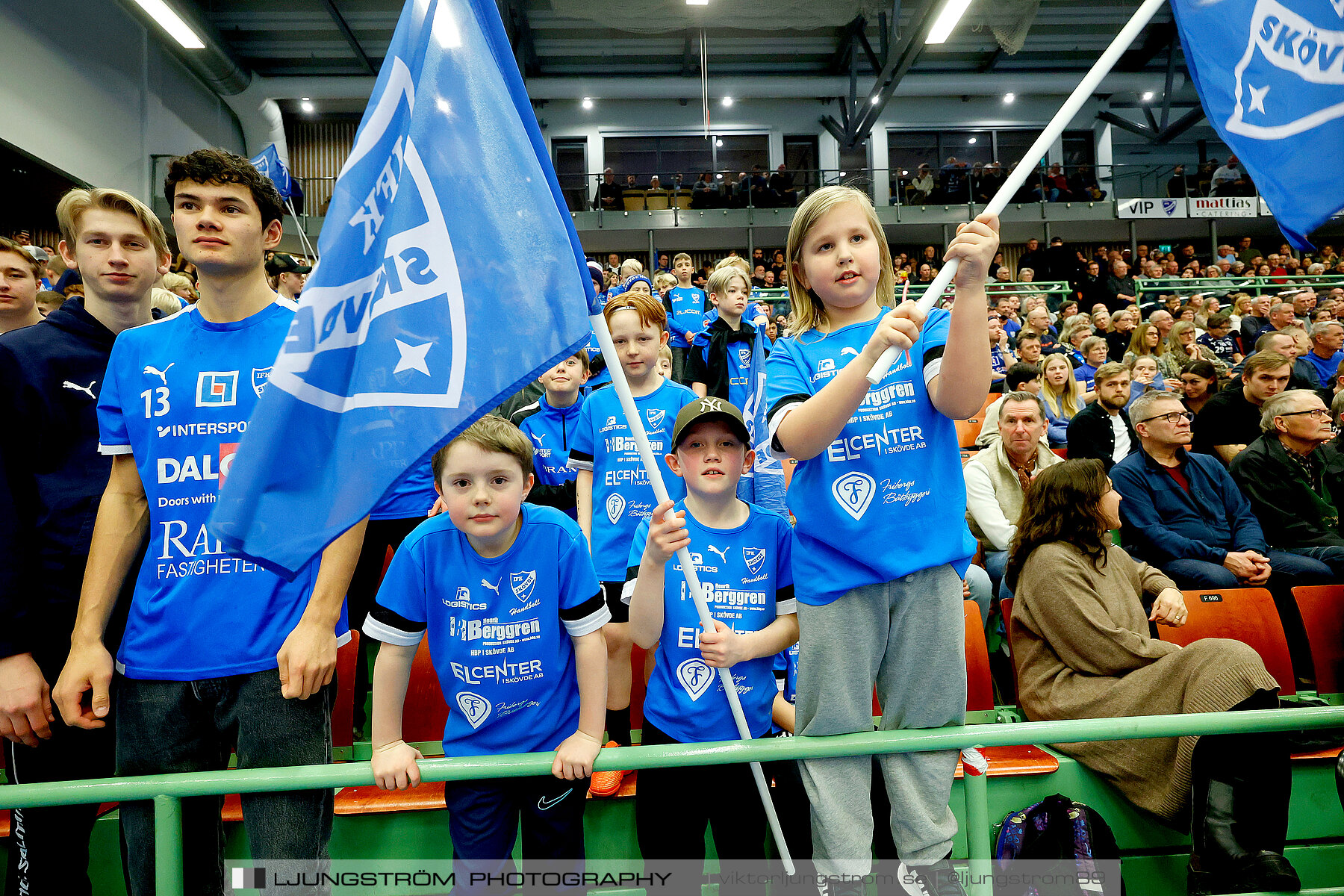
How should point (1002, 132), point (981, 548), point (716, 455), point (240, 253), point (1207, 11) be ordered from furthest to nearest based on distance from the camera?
point (1002, 132), point (981, 548), point (716, 455), point (1207, 11), point (240, 253)

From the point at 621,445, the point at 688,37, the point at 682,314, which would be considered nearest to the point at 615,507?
the point at 621,445

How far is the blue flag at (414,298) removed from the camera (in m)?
1.28

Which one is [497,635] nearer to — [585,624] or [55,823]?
[585,624]

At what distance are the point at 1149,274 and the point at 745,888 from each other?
1805 cm

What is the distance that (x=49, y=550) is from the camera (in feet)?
6.22

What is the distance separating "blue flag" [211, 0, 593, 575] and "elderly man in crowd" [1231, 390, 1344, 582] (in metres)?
4.49

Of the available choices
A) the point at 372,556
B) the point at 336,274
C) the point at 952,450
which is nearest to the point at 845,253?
the point at 952,450

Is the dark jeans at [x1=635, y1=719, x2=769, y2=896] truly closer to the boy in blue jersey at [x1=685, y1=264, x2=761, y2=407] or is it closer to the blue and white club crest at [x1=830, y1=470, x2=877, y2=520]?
the blue and white club crest at [x1=830, y1=470, x2=877, y2=520]

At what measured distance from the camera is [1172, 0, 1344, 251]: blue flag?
184 cm

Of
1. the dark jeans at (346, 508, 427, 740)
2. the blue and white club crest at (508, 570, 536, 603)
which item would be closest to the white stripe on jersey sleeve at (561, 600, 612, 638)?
the blue and white club crest at (508, 570, 536, 603)

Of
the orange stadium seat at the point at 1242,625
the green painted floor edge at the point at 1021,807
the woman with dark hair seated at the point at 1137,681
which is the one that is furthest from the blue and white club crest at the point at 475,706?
the orange stadium seat at the point at 1242,625

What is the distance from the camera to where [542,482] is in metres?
3.81

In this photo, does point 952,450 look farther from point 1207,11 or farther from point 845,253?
point 1207,11

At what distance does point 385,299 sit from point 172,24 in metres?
16.3
